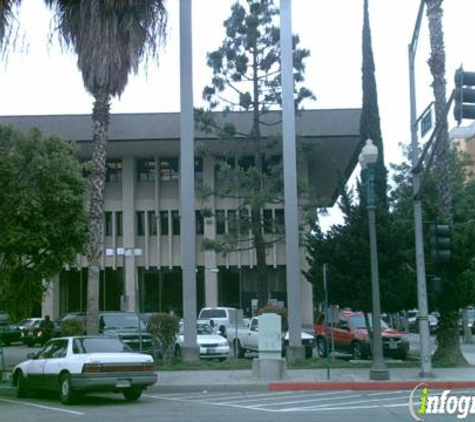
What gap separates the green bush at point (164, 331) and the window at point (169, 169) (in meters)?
28.2

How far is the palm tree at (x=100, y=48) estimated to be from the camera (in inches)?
877

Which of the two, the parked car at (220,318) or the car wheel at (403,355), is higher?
the parked car at (220,318)

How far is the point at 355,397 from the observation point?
17.6 meters

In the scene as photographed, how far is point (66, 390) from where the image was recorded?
16.6 meters

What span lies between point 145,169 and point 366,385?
1387 inches

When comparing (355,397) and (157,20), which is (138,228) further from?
(355,397)

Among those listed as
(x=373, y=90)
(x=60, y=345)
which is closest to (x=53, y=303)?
(x=373, y=90)

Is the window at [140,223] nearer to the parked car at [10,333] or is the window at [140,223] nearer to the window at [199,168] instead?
the window at [199,168]

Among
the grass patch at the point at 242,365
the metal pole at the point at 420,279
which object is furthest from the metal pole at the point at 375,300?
the grass patch at the point at 242,365

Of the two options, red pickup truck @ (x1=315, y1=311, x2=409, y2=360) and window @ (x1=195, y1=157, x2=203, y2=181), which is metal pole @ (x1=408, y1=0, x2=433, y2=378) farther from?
window @ (x1=195, y1=157, x2=203, y2=181)

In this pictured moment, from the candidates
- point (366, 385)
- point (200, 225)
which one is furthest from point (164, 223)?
point (366, 385)

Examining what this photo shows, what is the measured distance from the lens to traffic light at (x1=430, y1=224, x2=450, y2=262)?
64.3 feet

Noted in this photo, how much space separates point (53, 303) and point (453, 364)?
A: 114 feet

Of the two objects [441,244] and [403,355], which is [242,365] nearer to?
[403,355]
